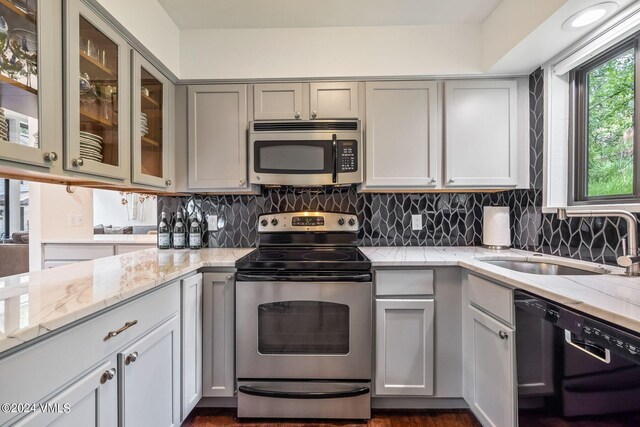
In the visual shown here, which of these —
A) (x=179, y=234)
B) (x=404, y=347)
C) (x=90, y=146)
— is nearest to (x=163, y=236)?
(x=179, y=234)

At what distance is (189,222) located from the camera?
2.41 metres

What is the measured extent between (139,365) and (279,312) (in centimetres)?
71

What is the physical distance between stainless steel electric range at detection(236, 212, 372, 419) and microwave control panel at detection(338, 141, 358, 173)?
0.67 metres

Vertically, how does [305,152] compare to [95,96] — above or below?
below

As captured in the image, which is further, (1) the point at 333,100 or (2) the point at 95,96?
(1) the point at 333,100

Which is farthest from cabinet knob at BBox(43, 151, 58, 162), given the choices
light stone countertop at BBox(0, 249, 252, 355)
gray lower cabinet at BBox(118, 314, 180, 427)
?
gray lower cabinet at BBox(118, 314, 180, 427)

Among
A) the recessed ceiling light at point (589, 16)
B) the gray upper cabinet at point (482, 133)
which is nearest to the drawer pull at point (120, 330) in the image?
the gray upper cabinet at point (482, 133)

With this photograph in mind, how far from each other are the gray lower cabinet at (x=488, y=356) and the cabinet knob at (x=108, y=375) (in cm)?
157

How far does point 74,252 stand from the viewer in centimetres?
305

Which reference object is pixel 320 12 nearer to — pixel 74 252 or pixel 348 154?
pixel 348 154

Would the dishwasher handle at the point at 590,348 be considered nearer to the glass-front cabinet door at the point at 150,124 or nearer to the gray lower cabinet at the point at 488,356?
the gray lower cabinet at the point at 488,356

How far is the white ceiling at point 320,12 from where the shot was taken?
1.84 metres

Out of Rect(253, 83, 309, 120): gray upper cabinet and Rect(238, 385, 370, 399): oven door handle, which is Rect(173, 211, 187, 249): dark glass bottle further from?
Rect(238, 385, 370, 399): oven door handle

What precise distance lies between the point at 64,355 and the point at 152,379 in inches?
21.3
